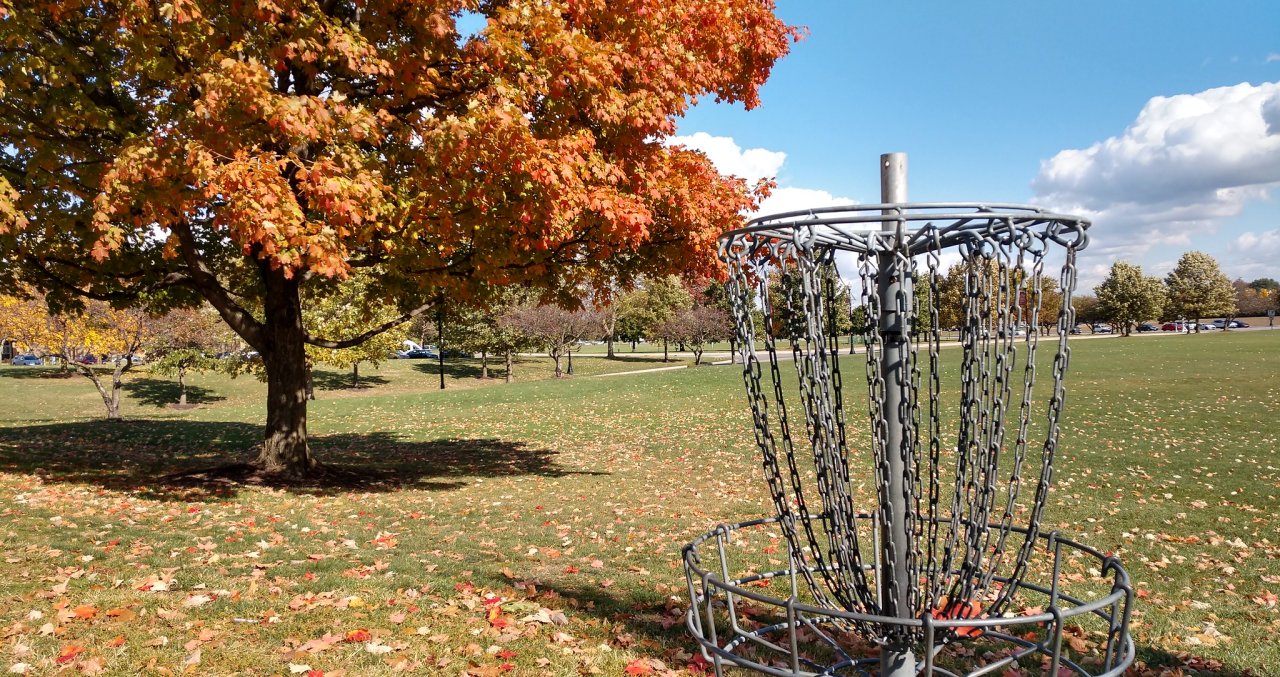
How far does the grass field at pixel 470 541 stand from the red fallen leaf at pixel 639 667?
16 mm

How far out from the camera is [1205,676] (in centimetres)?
491

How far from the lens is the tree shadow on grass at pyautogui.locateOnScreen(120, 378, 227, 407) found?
37156 mm

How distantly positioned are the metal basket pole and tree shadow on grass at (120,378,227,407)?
40.9 metres

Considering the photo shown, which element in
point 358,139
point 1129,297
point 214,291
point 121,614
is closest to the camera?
point 121,614

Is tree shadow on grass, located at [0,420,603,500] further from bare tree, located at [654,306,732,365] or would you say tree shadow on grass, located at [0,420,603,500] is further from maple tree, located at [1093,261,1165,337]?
maple tree, located at [1093,261,1165,337]

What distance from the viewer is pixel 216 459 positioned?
48.8ft

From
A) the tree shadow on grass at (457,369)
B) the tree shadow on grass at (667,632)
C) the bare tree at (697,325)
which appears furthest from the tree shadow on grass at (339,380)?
the tree shadow on grass at (667,632)

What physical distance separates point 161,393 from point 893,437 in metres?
44.3

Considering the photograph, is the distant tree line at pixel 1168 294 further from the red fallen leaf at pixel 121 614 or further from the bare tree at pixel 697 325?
the red fallen leaf at pixel 121 614

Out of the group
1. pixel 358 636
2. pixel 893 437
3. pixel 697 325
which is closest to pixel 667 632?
pixel 358 636

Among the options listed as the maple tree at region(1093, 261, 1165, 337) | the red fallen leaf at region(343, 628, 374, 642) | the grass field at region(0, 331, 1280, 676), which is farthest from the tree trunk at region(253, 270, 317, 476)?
the maple tree at region(1093, 261, 1165, 337)

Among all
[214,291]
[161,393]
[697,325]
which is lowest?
[161,393]

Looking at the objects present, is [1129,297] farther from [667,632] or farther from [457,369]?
[667,632]

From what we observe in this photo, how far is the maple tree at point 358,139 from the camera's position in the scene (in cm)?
786
